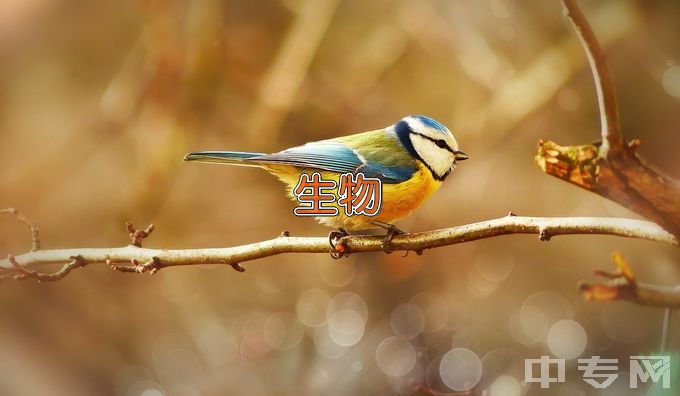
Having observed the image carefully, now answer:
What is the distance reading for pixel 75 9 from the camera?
1.94 metres

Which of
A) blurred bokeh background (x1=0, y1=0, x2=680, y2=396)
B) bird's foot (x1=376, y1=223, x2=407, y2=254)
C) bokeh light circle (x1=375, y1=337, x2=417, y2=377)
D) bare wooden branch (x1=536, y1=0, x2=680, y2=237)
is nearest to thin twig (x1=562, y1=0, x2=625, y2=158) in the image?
bare wooden branch (x1=536, y1=0, x2=680, y2=237)

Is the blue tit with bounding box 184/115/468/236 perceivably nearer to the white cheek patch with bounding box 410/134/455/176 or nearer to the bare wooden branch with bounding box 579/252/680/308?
the white cheek patch with bounding box 410/134/455/176

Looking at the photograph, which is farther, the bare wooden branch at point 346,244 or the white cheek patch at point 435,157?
the white cheek patch at point 435,157

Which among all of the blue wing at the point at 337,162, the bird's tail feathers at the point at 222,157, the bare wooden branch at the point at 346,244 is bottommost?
the bare wooden branch at the point at 346,244

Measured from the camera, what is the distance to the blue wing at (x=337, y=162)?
46.3 inches

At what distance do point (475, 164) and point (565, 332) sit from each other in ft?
1.59

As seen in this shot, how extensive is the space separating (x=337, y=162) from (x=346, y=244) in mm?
183

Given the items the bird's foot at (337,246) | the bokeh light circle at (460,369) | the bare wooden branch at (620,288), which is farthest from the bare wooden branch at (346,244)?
the bokeh light circle at (460,369)

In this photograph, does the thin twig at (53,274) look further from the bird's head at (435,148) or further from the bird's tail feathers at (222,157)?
the bird's head at (435,148)

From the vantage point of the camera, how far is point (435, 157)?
1.21 meters

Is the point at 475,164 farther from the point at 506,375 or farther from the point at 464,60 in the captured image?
the point at 506,375

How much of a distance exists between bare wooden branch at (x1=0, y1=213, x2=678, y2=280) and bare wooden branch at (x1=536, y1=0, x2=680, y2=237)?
1.3 inches

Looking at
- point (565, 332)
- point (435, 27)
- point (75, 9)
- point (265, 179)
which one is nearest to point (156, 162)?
point (265, 179)

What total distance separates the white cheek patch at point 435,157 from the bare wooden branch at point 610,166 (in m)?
0.29
